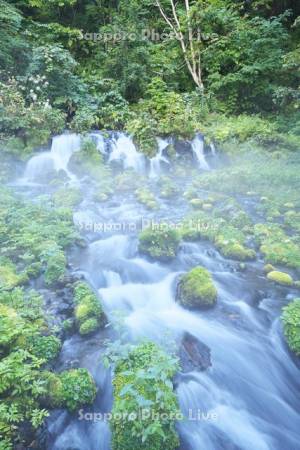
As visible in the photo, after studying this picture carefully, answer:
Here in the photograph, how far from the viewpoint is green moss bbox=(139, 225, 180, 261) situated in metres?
6.16

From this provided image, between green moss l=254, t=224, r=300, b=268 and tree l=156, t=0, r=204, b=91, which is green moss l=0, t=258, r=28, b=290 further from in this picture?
tree l=156, t=0, r=204, b=91

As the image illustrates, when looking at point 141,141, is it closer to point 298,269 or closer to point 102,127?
point 102,127

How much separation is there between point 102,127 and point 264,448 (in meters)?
11.3

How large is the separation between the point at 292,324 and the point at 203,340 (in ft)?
3.73

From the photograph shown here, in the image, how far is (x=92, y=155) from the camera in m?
10.9

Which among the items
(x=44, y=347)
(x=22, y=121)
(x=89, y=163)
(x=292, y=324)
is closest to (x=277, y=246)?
(x=292, y=324)

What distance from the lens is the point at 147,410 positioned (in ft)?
9.63

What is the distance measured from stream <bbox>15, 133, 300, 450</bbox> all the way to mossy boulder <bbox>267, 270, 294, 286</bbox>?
5.6 inches

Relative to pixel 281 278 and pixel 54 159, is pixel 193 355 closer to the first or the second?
pixel 281 278

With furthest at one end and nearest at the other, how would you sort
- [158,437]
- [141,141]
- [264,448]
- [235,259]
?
[141,141]
[235,259]
[264,448]
[158,437]

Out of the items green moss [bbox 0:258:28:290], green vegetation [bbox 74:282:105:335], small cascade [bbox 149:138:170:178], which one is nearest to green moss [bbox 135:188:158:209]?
small cascade [bbox 149:138:170:178]

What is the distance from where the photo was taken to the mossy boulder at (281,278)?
552 centimetres

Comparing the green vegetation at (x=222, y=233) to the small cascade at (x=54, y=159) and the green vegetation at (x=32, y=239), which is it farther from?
the small cascade at (x=54, y=159)

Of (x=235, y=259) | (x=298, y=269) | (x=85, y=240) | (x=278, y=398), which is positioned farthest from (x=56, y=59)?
(x=278, y=398)
